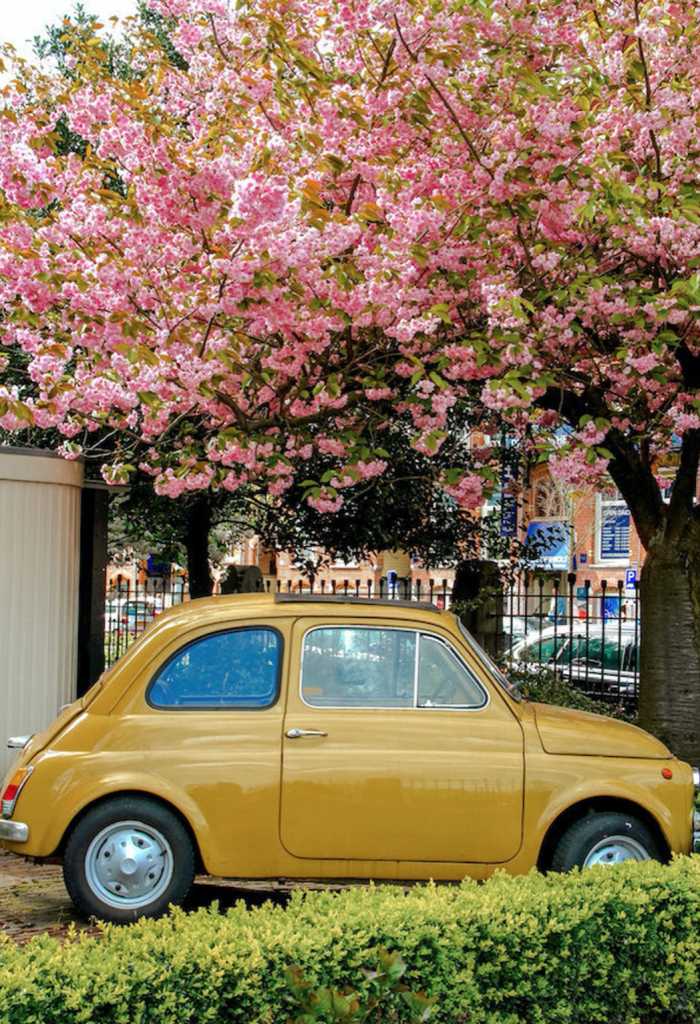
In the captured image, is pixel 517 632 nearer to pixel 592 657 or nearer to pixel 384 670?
pixel 592 657

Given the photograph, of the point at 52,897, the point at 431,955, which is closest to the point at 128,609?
the point at 52,897

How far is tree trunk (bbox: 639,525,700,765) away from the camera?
895 cm

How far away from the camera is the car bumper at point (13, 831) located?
5.42 m

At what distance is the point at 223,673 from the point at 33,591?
3030mm

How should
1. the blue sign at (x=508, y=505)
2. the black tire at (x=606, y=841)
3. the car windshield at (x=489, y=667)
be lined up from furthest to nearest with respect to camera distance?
the blue sign at (x=508, y=505), the car windshield at (x=489, y=667), the black tire at (x=606, y=841)

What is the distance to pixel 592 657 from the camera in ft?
44.7

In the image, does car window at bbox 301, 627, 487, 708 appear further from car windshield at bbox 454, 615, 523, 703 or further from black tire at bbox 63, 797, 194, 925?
black tire at bbox 63, 797, 194, 925

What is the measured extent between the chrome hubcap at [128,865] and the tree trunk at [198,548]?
27.5 feet

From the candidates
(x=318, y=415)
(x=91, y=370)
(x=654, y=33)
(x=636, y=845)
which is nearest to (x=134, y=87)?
(x=91, y=370)

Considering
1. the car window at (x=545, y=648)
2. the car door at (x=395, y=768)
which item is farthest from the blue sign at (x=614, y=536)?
the car door at (x=395, y=768)

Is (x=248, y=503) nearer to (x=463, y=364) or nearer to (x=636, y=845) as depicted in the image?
(x=463, y=364)

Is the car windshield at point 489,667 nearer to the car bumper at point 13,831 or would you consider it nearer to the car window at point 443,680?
the car window at point 443,680

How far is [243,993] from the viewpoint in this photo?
3.54 meters

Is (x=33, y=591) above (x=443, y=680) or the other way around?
above
